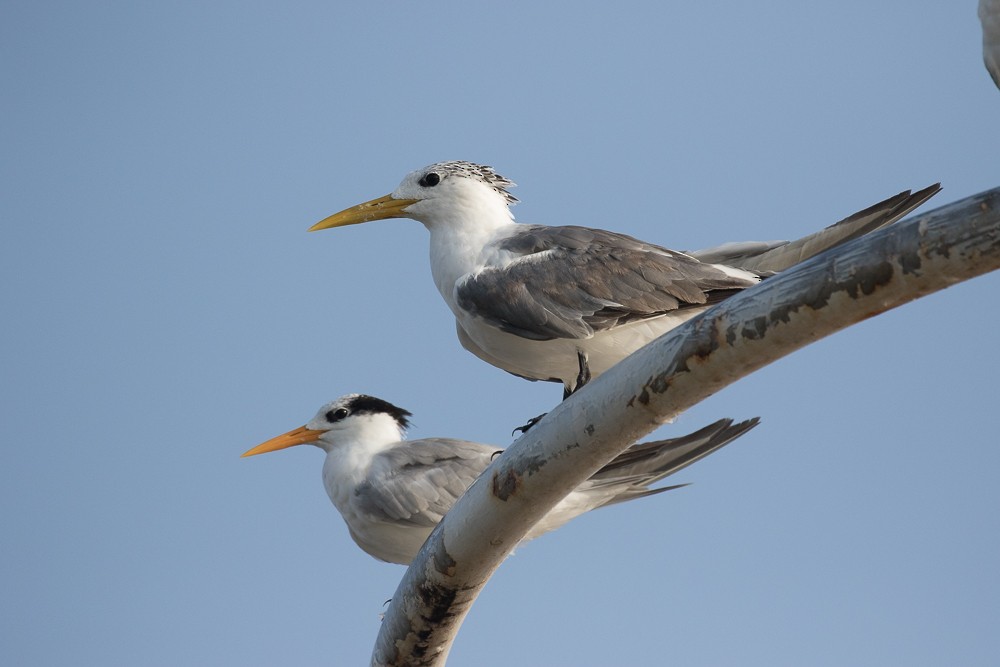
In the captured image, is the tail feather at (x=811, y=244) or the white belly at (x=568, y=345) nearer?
the tail feather at (x=811, y=244)

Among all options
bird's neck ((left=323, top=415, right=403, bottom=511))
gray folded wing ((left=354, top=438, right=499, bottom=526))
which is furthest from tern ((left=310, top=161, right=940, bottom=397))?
bird's neck ((left=323, top=415, right=403, bottom=511))

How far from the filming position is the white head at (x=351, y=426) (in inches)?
331

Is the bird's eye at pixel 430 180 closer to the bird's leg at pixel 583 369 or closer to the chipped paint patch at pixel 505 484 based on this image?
the bird's leg at pixel 583 369

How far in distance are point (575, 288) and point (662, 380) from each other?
222 centimetres

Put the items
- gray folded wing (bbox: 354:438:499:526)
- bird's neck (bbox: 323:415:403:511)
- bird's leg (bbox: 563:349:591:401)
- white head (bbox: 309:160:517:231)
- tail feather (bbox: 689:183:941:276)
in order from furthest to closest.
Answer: bird's neck (bbox: 323:415:403:511)
gray folded wing (bbox: 354:438:499:526)
white head (bbox: 309:160:517:231)
bird's leg (bbox: 563:349:591:401)
tail feather (bbox: 689:183:941:276)

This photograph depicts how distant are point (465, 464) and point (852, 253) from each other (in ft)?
16.1

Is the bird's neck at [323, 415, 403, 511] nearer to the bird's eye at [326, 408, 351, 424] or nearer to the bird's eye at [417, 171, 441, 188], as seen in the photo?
the bird's eye at [326, 408, 351, 424]

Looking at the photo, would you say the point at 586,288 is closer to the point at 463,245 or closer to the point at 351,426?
the point at 463,245

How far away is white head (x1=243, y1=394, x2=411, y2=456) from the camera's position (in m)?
8.41

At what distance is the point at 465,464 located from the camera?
777 cm

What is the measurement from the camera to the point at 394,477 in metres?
7.68

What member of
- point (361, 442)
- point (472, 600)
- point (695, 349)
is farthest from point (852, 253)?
point (361, 442)

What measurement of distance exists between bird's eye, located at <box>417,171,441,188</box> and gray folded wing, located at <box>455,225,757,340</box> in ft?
3.08

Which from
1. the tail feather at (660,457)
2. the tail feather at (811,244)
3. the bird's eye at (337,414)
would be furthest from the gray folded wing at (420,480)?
the tail feather at (811,244)
